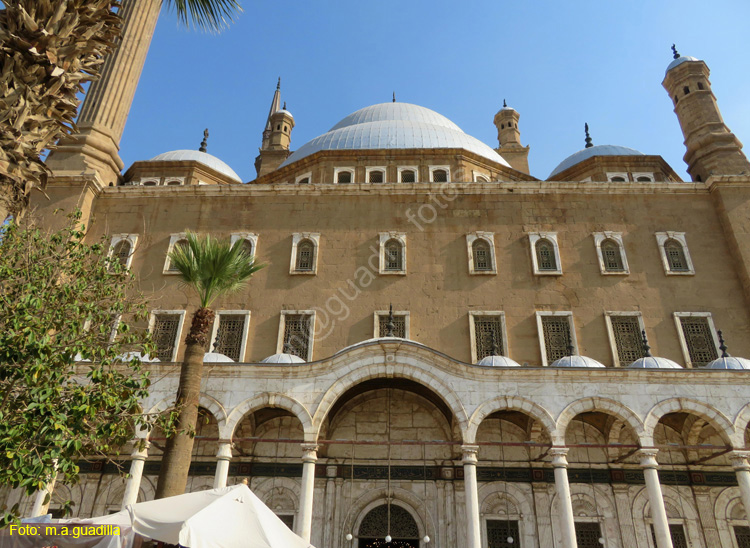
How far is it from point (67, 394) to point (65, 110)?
3780 millimetres

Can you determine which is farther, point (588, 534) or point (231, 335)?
point (231, 335)

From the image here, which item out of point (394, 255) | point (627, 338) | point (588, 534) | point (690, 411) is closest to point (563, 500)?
point (588, 534)

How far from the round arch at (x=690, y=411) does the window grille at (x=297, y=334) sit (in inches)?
331

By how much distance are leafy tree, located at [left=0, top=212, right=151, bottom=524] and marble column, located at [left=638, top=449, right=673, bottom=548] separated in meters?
9.60

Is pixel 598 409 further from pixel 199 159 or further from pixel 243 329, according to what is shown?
pixel 199 159

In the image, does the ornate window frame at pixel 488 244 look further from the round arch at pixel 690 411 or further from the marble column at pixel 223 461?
the marble column at pixel 223 461

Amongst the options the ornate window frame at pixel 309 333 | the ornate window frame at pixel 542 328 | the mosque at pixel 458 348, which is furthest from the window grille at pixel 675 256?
the ornate window frame at pixel 309 333

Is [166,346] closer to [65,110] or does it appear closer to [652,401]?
[65,110]

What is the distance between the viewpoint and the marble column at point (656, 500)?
9969 millimetres

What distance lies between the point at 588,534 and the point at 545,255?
24.7ft

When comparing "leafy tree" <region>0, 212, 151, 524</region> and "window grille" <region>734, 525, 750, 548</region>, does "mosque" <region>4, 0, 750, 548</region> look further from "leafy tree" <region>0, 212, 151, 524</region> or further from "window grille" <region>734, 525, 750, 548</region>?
"leafy tree" <region>0, 212, 151, 524</region>

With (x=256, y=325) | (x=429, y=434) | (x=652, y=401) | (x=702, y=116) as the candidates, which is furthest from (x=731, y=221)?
(x=256, y=325)

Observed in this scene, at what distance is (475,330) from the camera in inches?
583

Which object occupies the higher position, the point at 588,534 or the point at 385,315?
the point at 385,315
